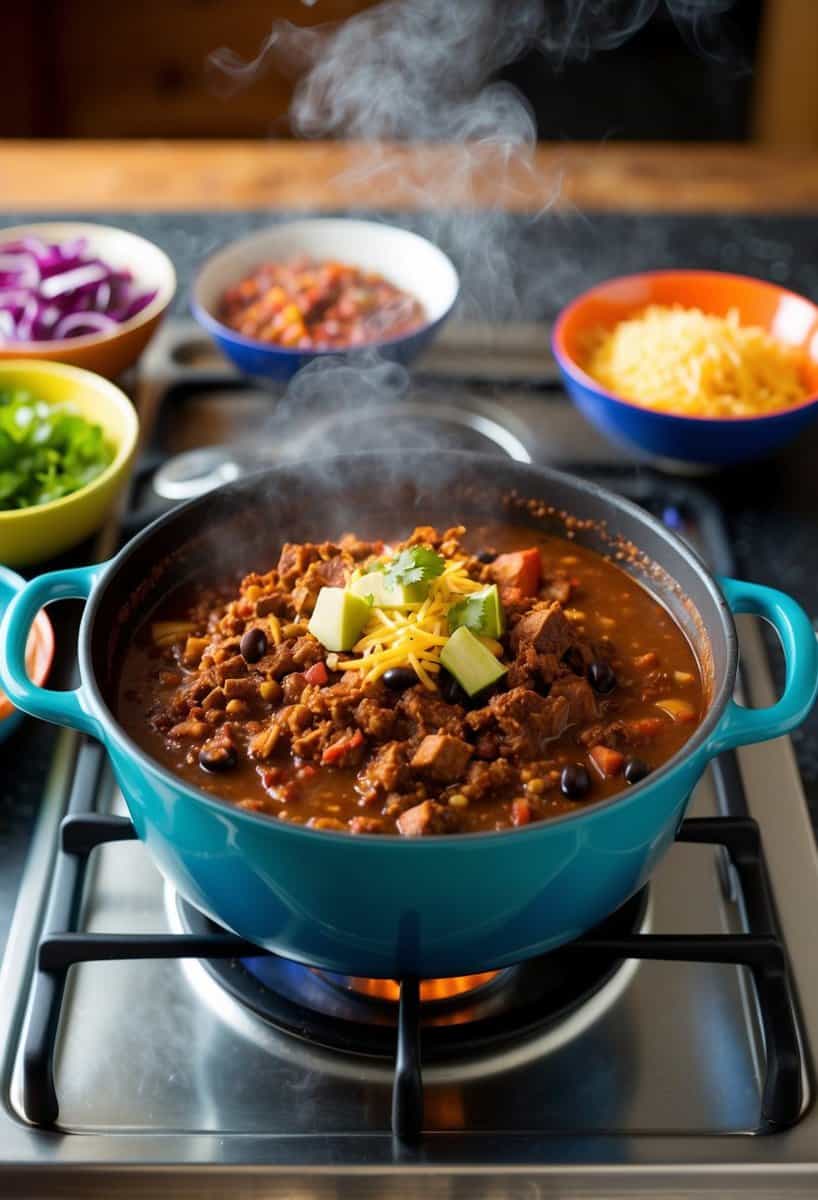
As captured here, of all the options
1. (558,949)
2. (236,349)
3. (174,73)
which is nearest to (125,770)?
(558,949)

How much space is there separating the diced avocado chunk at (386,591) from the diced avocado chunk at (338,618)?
0.07 ft

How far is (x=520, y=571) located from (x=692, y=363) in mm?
886

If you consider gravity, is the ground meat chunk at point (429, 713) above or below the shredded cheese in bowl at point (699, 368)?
above

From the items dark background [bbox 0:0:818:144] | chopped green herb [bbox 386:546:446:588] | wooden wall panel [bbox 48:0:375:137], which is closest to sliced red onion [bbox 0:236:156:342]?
chopped green herb [bbox 386:546:446:588]

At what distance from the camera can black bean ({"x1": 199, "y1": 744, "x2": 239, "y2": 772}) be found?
5.19ft

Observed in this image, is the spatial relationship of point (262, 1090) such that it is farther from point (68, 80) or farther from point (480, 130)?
point (68, 80)

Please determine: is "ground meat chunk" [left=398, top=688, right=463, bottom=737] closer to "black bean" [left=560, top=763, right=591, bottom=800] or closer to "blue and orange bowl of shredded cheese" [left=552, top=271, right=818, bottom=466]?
"black bean" [left=560, top=763, right=591, bottom=800]

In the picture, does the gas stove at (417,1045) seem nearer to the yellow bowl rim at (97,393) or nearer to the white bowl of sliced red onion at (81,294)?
the yellow bowl rim at (97,393)

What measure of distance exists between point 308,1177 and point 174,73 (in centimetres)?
599

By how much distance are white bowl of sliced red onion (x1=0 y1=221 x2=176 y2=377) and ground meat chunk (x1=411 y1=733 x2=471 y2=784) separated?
4.75 ft

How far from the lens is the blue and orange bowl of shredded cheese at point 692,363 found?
242 cm

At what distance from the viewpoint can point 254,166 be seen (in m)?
3.79

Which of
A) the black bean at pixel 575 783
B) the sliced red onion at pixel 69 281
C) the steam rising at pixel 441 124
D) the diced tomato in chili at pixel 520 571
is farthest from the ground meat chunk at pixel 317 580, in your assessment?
the steam rising at pixel 441 124

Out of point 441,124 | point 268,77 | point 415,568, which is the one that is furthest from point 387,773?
point 268,77
